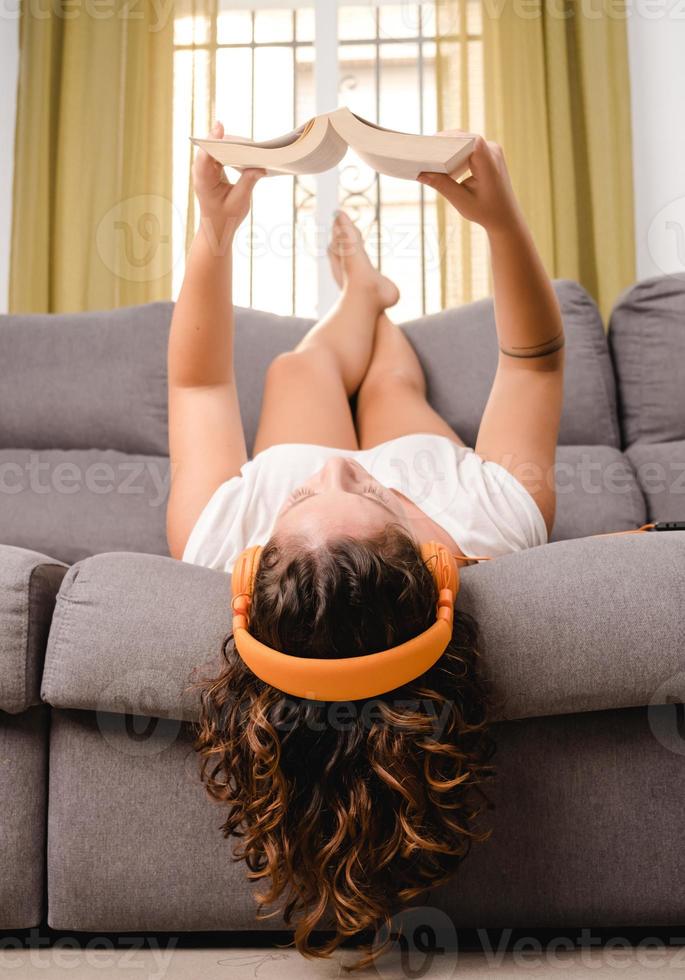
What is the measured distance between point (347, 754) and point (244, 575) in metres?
0.22

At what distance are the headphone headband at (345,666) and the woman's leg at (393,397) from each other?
89 cm

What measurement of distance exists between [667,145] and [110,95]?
191 centimetres

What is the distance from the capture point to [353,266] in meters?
2.10

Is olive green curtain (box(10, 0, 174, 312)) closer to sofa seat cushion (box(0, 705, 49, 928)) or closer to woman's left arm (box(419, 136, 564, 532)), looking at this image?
woman's left arm (box(419, 136, 564, 532))

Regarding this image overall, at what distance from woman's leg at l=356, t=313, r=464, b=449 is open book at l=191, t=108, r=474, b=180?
0.59m

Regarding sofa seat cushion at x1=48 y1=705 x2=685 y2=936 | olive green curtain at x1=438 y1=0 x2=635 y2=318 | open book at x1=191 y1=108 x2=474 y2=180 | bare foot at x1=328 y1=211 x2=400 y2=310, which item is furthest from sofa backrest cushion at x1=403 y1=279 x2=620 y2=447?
sofa seat cushion at x1=48 y1=705 x2=685 y2=936

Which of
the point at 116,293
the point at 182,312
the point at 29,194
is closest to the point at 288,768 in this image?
the point at 182,312

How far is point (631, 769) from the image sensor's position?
0.94 m

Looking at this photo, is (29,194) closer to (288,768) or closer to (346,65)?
(346,65)

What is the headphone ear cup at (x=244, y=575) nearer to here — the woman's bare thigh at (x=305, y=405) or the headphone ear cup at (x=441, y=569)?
the headphone ear cup at (x=441, y=569)

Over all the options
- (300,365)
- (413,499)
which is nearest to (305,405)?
(300,365)

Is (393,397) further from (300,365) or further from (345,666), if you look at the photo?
(345,666)

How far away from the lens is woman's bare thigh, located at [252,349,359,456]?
5.50ft

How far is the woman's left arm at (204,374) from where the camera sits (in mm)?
1421
